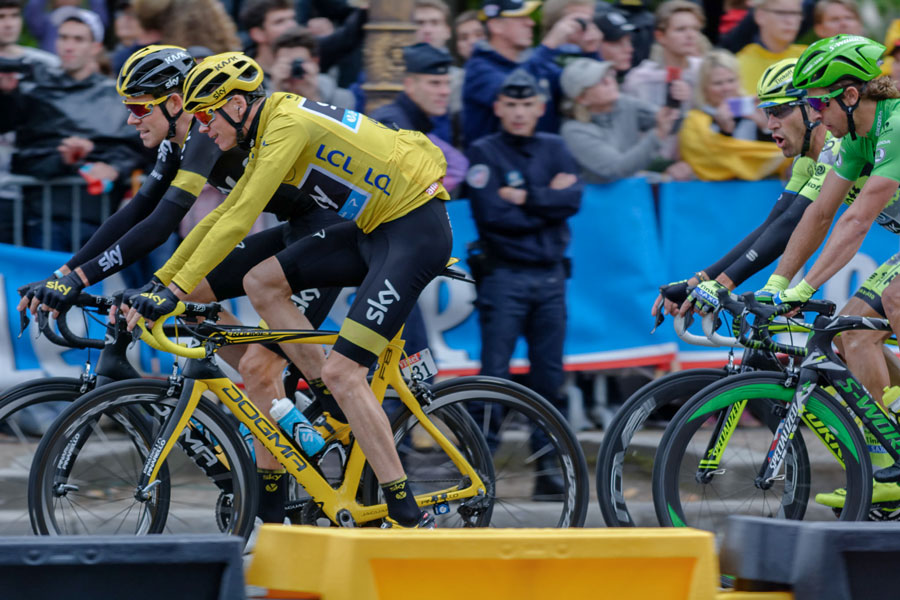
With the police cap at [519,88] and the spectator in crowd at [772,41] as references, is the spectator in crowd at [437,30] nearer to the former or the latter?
the police cap at [519,88]

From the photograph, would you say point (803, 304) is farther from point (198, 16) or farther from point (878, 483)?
point (198, 16)

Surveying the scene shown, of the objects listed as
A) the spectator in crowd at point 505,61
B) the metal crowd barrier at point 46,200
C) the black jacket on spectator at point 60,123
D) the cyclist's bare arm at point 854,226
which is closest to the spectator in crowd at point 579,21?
the spectator in crowd at point 505,61

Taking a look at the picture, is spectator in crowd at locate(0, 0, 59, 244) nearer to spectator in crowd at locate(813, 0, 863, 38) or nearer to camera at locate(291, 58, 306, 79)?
camera at locate(291, 58, 306, 79)

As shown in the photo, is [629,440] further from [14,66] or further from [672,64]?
[14,66]

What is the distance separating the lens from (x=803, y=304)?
539 cm

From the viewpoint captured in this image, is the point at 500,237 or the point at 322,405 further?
the point at 500,237

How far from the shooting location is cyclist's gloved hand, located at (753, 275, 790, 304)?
5535 mm

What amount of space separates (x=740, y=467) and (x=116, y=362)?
2.66 metres

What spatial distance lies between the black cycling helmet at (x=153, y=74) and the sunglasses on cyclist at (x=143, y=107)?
2 cm

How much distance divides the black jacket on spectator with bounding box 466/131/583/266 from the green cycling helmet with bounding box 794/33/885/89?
6.98 ft

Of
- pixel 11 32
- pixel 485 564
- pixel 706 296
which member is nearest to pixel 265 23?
pixel 11 32

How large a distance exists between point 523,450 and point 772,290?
1.30 m

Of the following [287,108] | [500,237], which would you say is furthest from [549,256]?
[287,108]

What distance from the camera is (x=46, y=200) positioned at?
25.6 ft
